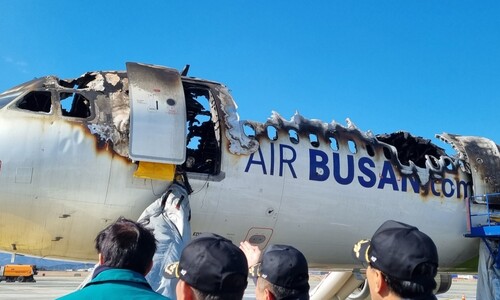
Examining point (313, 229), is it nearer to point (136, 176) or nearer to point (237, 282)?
point (136, 176)

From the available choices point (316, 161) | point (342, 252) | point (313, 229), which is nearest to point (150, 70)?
point (316, 161)

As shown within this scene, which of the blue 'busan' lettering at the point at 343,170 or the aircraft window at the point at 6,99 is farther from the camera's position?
the blue 'busan' lettering at the point at 343,170

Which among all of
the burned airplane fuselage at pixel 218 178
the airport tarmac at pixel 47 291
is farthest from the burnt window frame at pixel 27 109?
the airport tarmac at pixel 47 291

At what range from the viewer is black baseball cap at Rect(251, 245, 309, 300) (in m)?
3.85

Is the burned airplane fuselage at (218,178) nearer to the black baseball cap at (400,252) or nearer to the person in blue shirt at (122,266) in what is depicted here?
the person in blue shirt at (122,266)

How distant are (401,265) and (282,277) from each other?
89 centimetres

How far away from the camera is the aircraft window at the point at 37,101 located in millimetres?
9059

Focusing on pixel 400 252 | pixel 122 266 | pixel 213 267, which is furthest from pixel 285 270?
pixel 122 266

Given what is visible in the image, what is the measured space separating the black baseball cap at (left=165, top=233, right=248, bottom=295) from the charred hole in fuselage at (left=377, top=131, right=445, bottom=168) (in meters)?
10.8

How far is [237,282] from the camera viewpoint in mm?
3025

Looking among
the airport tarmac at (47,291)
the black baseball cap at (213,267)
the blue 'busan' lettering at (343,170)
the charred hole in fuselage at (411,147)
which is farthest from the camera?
the airport tarmac at (47,291)

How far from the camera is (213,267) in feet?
9.84

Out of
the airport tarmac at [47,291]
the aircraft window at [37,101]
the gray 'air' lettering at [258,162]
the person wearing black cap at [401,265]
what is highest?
the aircraft window at [37,101]

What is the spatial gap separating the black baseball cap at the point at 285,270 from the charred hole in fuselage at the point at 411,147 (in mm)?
9889
